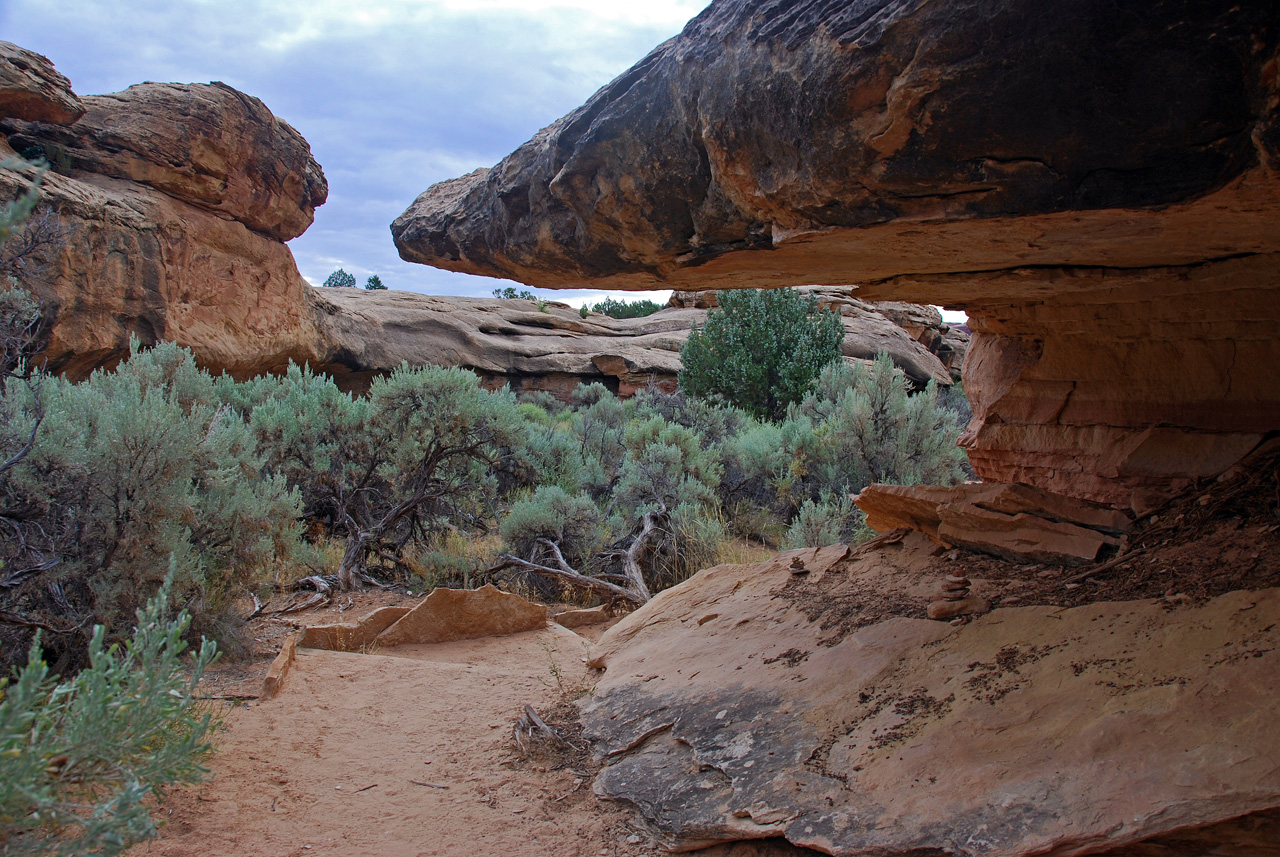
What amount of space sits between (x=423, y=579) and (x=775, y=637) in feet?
13.7

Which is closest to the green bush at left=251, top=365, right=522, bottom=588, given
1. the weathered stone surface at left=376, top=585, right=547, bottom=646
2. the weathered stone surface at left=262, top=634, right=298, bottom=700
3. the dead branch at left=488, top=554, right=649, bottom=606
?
the dead branch at left=488, top=554, right=649, bottom=606

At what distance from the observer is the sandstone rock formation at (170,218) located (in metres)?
10.4

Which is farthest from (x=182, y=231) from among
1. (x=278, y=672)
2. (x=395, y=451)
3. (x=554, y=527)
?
(x=278, y=672)

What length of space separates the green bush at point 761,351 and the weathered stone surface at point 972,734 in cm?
1315

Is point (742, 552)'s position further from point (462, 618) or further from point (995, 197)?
point (995, 197)

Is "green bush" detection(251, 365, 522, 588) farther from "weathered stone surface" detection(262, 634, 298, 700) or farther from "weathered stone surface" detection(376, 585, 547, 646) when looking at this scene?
"weathered stone surface" detection(262, 634, 298, 700)

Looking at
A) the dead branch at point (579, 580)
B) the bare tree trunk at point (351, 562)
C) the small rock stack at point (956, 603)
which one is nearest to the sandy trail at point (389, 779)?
the small rock stack at point (956, 603)

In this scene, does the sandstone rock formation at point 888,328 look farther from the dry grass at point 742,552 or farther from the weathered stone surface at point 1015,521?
the weathered stone surface at point 1015,521

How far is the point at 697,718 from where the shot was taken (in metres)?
2.95

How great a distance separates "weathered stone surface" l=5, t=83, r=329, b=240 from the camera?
1139cm

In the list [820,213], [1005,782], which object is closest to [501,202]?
[820,213]

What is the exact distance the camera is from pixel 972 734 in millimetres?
2283

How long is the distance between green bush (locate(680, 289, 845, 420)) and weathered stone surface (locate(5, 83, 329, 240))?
9.06m

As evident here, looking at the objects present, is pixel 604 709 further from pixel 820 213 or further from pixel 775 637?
pixel 820 213
